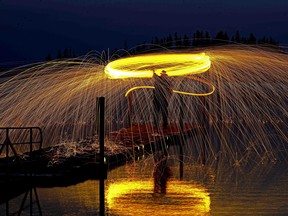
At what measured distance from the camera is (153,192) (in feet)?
54.7

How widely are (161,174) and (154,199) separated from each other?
526 cm

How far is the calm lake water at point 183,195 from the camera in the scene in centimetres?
1409

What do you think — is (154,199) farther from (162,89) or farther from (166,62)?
(162,89)

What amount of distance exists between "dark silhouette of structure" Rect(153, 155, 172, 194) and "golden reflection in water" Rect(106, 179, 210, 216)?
5.9 inches

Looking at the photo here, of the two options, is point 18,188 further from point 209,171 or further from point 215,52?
point 215,52

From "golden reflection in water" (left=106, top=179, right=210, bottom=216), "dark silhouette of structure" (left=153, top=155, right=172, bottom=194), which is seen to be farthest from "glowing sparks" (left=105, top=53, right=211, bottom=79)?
"golden reflection in water" (left=106, top=179, right=210, bottom=216)

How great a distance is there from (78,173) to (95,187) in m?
1.57

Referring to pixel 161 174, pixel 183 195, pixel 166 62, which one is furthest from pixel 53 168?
pixel 166 62

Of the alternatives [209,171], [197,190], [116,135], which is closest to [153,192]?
[197,190]

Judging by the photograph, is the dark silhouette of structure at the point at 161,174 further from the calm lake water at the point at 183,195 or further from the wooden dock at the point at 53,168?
the wooden dock at the point at 53,168

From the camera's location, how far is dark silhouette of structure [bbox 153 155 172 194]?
17.5 meters

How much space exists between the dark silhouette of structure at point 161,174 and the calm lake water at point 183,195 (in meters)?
0.16

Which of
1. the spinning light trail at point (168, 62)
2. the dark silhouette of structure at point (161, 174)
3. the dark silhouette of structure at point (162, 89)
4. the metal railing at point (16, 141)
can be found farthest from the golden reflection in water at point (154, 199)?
the dark silhouette of structure at point (162, 89)

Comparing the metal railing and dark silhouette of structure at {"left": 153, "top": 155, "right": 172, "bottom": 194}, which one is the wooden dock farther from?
dark silhouette of structure at {"left": 153, "top": 155, "right": 172, "bottom": 194}
